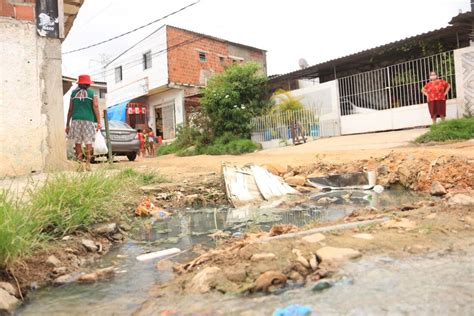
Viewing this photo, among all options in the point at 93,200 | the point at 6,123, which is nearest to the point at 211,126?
the point at 6,123

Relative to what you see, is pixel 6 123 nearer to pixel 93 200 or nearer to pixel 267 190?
pixel 93 200

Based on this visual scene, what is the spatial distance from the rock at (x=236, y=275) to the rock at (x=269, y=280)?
9 cm

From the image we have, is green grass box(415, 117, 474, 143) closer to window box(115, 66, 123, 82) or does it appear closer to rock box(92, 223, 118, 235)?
rock box(92, 223, 118, 235)

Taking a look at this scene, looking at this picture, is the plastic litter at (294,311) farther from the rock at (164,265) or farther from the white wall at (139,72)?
the white wall at (139,72)

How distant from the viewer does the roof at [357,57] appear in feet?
38.8

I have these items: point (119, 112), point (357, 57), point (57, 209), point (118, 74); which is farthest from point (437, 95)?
point (118, 74)

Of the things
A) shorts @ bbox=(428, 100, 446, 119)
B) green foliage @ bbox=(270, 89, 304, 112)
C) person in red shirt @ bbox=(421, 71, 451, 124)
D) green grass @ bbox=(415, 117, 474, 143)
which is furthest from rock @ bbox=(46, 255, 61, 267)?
green foliage @ bbox=(270, 89, 304, 112)

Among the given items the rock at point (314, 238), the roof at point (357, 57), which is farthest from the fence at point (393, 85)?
the rock at point (314, 238)

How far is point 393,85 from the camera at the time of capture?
493 inches

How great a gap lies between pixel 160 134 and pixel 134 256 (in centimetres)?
2245

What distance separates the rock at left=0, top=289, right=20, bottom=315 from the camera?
190 cm

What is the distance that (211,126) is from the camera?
1673 cm

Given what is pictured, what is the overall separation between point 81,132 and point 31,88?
93 centimetres

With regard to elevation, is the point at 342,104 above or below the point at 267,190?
above
